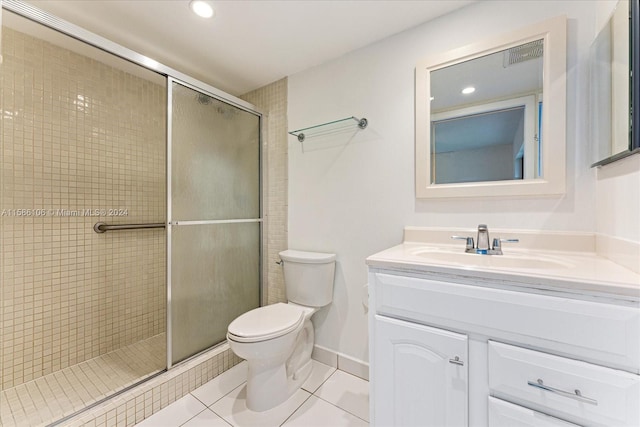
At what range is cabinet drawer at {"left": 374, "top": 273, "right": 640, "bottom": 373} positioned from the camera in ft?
2.16

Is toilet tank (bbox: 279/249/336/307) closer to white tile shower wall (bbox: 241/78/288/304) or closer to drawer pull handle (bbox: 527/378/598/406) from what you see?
white tile shower wall (bbox: 241/78/288/304)

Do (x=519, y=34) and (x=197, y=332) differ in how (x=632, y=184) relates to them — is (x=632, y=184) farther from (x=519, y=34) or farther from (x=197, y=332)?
(x=197, y=332)

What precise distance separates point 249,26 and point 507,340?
191 cm

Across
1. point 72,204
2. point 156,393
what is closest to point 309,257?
point 156,393

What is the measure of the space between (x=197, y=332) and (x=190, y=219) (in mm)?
746

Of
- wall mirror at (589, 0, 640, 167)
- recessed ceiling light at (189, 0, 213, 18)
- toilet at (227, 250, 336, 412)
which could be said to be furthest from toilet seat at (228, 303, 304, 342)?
recessed ceiling light at (189, 0, 213, 18)

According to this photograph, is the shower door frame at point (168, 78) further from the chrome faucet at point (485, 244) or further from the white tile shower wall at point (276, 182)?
the chrome faucet at point (485, 244)

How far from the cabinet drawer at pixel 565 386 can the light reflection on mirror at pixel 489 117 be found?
81cm

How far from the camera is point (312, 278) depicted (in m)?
1.68

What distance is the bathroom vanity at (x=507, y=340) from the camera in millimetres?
667

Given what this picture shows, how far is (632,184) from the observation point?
32.4 inches

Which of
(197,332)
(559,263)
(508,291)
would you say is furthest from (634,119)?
(197,332)

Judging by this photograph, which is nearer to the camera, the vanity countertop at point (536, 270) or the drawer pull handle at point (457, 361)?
the vanity countertop at point (536, 270)

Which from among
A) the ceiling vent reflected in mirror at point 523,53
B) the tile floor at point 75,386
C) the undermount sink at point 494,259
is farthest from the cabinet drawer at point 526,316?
the tile floor at point 75,386
